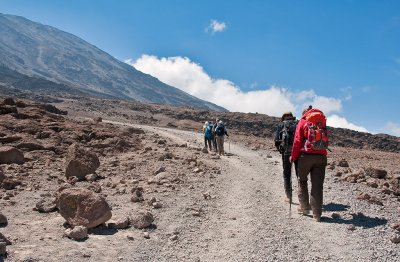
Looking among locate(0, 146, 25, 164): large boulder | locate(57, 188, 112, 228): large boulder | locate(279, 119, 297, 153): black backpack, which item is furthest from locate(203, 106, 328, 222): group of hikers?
locate(0, 146, 25, 164): large boulder

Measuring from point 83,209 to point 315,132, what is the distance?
4.40 meters

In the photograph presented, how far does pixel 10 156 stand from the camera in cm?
1438

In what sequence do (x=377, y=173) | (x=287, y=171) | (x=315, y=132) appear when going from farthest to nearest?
(x=377, y=173) → (x=287, y=171) → (x=315, y=132)

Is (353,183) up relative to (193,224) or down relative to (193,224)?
up

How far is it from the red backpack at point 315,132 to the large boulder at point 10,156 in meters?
10.1

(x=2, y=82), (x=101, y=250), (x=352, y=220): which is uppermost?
(x=2, y=82)

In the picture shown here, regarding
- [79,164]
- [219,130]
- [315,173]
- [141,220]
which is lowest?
[141,220]

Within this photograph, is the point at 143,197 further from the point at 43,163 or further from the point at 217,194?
the point at 43,163

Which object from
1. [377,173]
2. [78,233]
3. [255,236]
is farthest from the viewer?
[377,173]

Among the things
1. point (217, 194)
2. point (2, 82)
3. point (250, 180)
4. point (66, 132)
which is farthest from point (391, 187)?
point (2, 82)

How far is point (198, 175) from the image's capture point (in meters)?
13.8

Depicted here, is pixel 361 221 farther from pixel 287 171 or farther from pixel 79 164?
pixel 79 164

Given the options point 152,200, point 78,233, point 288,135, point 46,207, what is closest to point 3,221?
point 46,207

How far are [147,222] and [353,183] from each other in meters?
7.52
